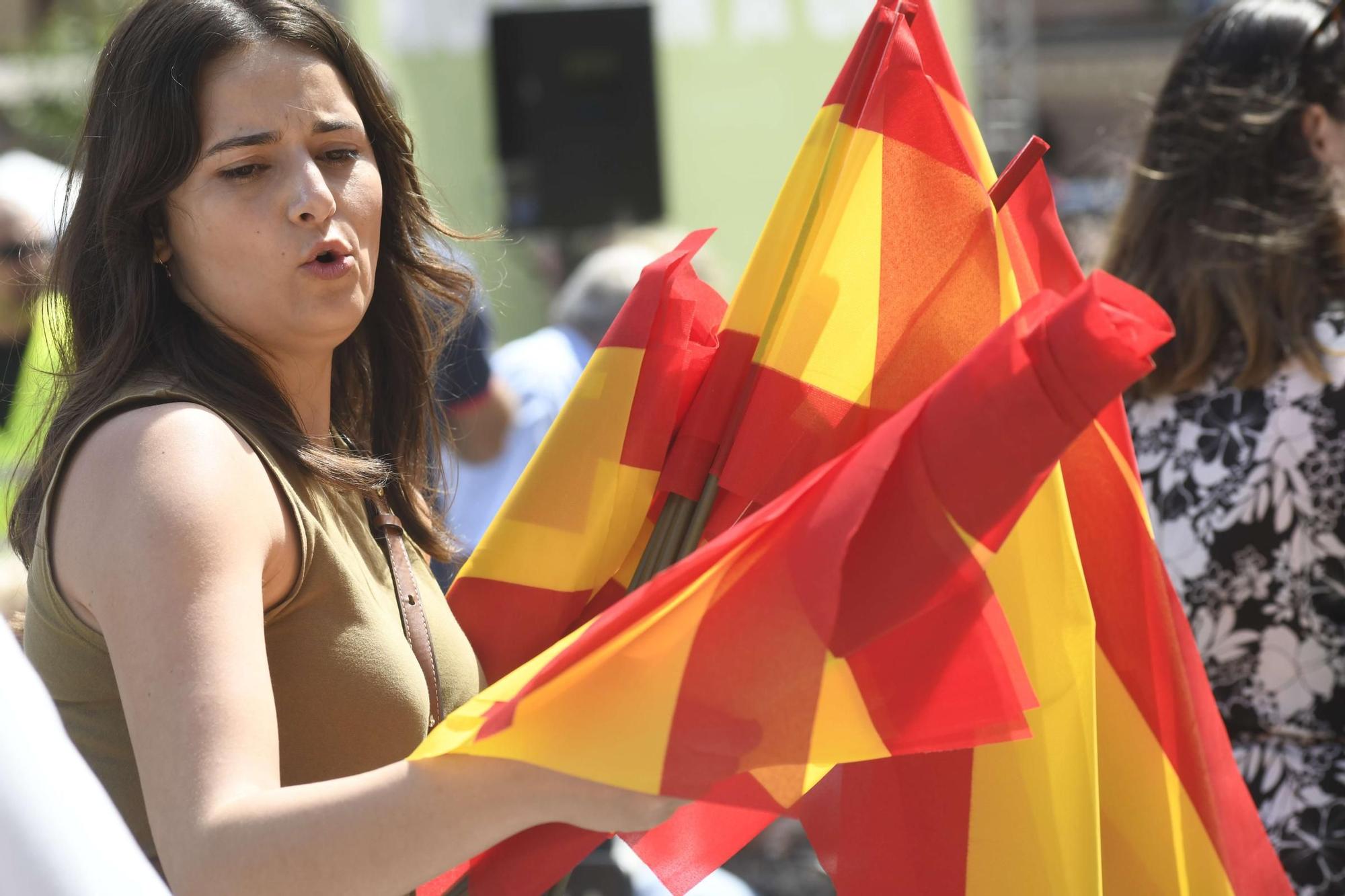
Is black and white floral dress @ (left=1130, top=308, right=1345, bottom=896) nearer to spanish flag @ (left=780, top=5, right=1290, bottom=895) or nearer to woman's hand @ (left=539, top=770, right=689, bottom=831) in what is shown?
spanish flag @ (left=780, top=5, right=1290, bottom=895)

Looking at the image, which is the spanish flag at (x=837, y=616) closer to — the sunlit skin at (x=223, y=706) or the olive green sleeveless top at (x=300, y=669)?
the sunlit skin at (x=223, y=706)

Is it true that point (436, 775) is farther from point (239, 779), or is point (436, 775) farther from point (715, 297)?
point (715, 297)

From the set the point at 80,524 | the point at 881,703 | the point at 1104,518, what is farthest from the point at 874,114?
the point at 80,524

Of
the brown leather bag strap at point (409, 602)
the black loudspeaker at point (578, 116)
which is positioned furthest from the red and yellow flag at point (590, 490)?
the black loudspeaker at point (578, 116)

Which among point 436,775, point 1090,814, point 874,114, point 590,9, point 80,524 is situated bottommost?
point 1090,814

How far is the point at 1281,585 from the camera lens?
6.53 ft

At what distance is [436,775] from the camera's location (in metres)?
1.10

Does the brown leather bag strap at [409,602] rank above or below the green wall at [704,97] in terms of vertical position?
below

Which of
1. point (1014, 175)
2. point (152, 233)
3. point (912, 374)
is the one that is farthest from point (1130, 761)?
point (152, 233)

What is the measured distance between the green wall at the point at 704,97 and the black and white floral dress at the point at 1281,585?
6.01 metres

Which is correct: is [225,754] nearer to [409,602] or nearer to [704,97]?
[409,602]

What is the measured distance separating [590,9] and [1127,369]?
7440 mm

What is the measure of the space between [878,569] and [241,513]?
1.73 feet

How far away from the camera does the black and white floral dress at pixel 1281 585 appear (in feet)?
6.39
